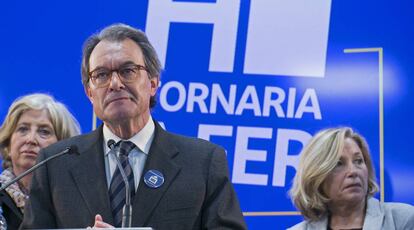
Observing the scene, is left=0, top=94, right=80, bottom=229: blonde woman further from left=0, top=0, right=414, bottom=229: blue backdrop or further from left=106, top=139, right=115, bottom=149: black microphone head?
left=106, top=139, right=115, bottom=149: black microphone head

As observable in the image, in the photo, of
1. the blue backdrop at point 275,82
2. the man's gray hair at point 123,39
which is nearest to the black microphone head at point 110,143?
the man's gray hair at point 123,39

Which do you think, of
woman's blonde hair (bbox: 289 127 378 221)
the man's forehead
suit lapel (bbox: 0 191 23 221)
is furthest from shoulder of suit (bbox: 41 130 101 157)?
woman's blonde hair (bbox: 289 127 378 221)

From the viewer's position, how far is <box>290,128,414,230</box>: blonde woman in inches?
132

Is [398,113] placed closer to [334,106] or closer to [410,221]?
[334,106]

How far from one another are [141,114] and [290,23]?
1.53 metres

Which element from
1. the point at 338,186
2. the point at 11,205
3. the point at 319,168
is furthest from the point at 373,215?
the point at 11,205

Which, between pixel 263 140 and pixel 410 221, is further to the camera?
pixel 263 140

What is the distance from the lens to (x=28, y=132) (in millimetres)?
3348

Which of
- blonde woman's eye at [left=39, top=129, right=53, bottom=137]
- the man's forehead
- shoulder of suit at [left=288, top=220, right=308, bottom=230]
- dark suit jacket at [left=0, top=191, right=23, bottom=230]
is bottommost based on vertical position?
dark suit jacket at [left=0, top=191, right=23, bottom=230]

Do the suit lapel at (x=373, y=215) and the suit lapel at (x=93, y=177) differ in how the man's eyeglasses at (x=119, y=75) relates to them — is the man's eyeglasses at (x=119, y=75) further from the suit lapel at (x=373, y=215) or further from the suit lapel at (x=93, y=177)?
the suit lapel at (x=373, y=215)

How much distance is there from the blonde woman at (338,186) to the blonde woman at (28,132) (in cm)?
104

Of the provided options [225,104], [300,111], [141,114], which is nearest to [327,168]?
[300,111]

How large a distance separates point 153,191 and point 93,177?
0.20 meters

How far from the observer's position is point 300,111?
3689 millimetres
